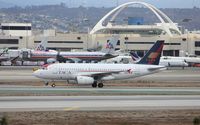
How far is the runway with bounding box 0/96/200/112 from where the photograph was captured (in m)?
41.5

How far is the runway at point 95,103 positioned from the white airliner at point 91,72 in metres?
18.0

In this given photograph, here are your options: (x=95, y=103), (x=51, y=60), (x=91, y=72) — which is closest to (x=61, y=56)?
(x=51, y=60)

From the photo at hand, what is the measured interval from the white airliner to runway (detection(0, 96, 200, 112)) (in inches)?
709

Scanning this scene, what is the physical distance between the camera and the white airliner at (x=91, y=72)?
2667 inches

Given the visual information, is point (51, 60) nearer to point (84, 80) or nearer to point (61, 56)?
point (61, 56)

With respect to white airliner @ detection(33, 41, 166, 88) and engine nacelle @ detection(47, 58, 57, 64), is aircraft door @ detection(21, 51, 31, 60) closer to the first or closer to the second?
engine nacelle @ detection(47, 58, 57, 64)

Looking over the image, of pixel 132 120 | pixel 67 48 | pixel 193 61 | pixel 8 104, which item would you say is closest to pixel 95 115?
pixel 132 120

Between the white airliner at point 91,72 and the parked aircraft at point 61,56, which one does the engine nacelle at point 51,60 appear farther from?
the white airliner at point 91,72

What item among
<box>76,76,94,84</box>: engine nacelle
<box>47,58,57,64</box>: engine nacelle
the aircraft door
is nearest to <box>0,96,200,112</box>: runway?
<box>76,76,94,84</box>: engine nacelle

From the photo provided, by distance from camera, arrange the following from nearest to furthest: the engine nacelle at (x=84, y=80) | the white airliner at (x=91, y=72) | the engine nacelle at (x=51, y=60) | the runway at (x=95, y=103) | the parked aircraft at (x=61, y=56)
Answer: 1. the runway at (x=95, y=103)
2. the engine nacelle at (x=84, y=80)
3. the white airliner at (x=91, y=72)
4. the engine nacelle at (x=51, y=60)
5. the parked aircraft at (x=61, y=56)

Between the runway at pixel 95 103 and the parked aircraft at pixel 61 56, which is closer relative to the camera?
the runway at pixel 95 103

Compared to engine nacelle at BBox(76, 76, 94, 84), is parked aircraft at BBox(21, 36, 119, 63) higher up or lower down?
higher up

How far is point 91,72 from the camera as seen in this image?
225 feet

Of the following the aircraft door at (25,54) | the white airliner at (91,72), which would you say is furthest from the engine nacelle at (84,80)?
the aircraft door at (25,54)
